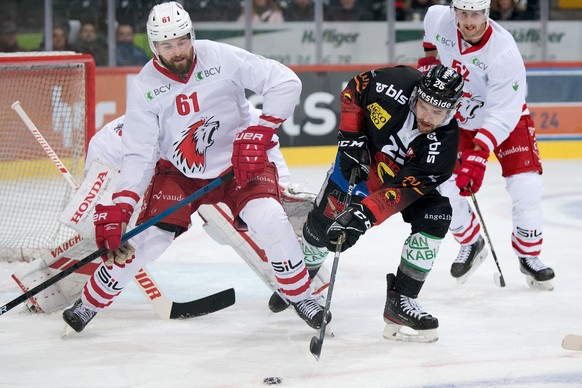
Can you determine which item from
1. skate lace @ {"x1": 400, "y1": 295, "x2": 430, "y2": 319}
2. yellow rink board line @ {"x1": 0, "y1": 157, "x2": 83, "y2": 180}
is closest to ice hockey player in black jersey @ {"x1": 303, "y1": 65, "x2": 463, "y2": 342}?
skate lace @ {"x1": 400, "y1": 295, "x2": 430, "y2": 319}

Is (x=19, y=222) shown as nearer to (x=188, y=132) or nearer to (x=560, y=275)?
(x=188, y=132)

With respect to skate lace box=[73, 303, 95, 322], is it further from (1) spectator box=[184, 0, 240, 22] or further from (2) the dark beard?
(1) spectator box=[184, 0, 240, 22]

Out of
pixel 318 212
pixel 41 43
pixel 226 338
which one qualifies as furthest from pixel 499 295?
pixel 41 43

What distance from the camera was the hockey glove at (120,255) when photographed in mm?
3199

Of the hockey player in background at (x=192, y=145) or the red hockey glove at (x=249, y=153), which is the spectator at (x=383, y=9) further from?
the red hockey glove at (x=249, y=153)

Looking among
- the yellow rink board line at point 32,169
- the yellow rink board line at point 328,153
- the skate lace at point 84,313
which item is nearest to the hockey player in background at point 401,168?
the skate lace at point 84,313

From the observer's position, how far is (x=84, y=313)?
333 cm

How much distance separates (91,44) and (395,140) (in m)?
4.51

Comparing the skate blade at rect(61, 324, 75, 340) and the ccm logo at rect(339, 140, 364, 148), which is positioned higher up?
the ccm logo at rect(339, 140, 364, 148)

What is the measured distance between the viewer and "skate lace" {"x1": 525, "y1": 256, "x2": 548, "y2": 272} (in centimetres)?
400

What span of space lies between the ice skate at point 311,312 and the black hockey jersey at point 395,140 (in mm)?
353

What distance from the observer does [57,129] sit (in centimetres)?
473

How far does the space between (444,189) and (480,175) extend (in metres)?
0.29

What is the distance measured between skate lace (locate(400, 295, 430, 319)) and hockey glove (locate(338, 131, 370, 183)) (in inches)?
15.8
